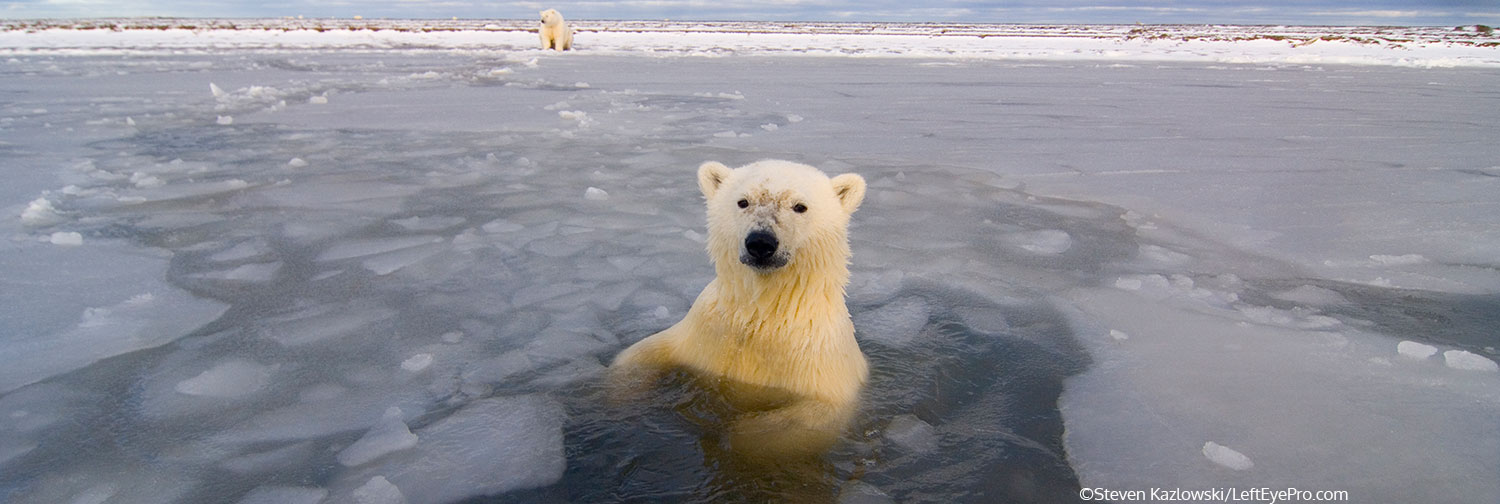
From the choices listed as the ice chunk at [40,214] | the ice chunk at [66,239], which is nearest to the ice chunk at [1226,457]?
the ice chunk at [66,239]

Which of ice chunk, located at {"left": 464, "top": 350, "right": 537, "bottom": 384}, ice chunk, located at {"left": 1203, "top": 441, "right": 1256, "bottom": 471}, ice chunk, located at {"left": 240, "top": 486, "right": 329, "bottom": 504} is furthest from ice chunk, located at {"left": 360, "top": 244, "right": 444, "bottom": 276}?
ice chunk, located at {"left": 1203, "top": 441, "right": 1256, "bottom": 471}

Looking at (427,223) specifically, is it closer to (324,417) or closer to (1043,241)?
(324,417)

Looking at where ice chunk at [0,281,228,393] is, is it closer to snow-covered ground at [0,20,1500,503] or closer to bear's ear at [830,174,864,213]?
snow-covered ground at [0,20,1500,503]

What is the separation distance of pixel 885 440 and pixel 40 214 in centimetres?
403

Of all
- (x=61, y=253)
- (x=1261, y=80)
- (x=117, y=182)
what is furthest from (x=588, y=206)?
(x=1261, y=80)

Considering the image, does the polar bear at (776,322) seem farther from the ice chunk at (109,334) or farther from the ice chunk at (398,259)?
the ice chunk at (109,334)

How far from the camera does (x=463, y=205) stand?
13.9 ft

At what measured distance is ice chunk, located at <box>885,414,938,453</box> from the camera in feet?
6.85

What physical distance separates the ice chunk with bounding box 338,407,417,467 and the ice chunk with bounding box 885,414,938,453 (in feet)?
4.12

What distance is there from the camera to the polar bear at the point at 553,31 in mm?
17328

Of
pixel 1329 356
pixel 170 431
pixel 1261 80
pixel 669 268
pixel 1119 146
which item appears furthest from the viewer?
pixel 1261 80

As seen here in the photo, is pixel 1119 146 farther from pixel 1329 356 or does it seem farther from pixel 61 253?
pixel 61 253

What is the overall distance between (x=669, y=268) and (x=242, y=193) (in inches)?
102

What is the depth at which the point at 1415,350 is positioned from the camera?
2512mm
